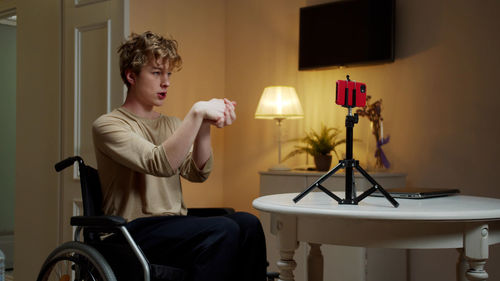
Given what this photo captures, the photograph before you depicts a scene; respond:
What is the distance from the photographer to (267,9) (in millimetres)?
3957


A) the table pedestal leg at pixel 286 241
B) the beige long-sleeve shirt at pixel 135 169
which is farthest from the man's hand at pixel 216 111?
the table pedestal leg at pixel 286 241

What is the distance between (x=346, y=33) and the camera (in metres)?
3.49

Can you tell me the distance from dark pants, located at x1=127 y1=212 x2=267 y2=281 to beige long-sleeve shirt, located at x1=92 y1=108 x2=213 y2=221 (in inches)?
5.8

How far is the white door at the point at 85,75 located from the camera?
298 centimetres

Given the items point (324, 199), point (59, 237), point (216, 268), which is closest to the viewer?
point (216, 268)

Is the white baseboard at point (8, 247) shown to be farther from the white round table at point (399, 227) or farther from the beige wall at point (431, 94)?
the white round table at point (399, 227)

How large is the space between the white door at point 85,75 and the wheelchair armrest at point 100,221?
132 centimetres

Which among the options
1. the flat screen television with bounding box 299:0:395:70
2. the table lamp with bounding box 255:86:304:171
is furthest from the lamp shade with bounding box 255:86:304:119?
the flat screen television with bounding box 299:0:395:70

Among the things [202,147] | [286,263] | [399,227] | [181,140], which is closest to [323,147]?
[202,147]

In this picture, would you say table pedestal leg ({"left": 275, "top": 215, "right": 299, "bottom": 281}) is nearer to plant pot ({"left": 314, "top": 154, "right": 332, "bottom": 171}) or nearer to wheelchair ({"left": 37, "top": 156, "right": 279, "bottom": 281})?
wheelchair ({"left": 37, "top": 156, "right": 279, "bottom": 281})

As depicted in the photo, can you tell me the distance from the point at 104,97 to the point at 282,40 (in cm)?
140

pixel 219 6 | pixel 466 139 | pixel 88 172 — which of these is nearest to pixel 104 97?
pixel 88 172

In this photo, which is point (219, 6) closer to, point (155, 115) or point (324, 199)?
point (155, 115)

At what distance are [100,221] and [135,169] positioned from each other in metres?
0.22
